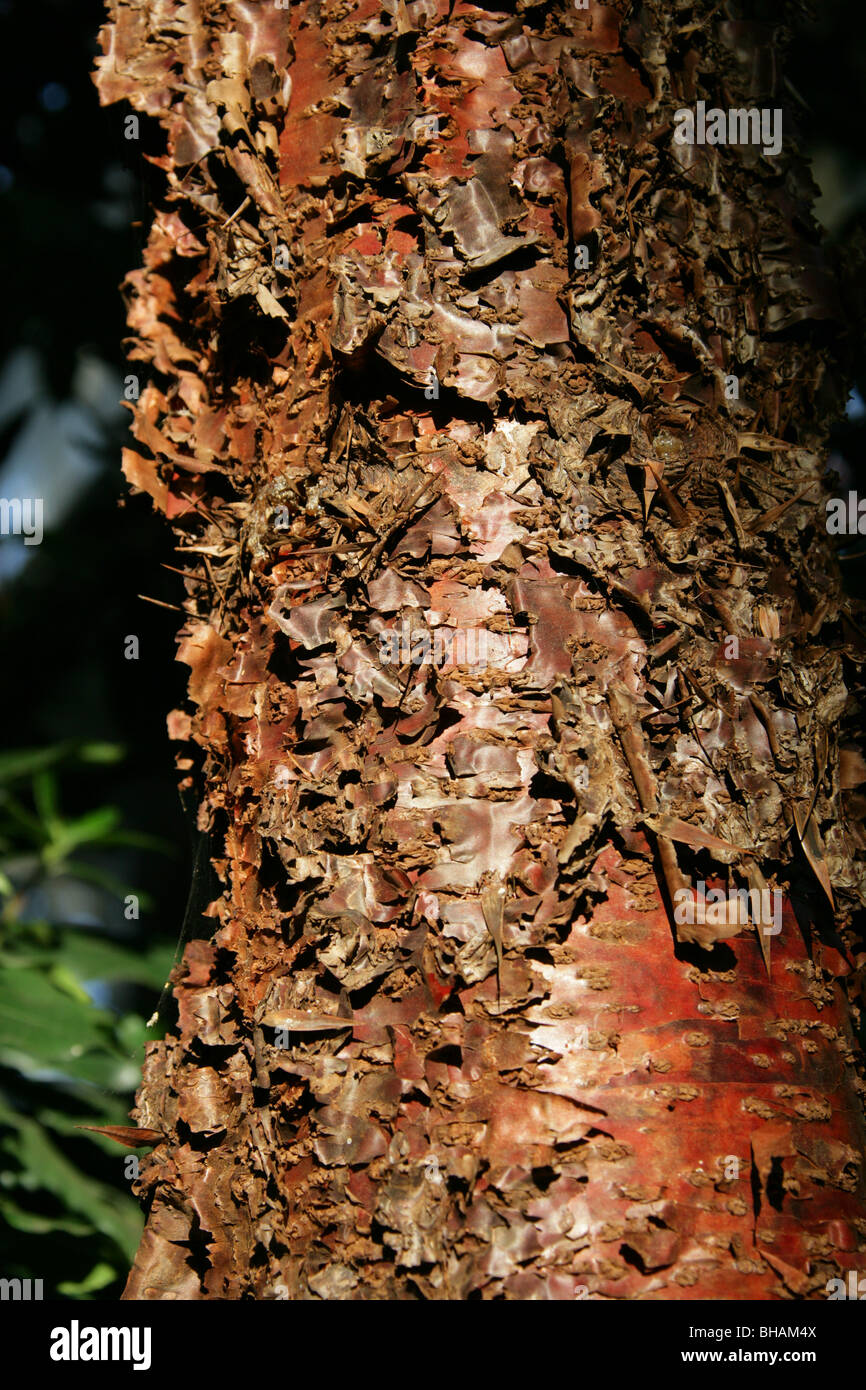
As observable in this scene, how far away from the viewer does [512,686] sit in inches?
38.7

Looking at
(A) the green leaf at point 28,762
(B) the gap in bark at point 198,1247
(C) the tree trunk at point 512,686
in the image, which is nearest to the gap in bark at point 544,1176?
(C) the tree trunk at point 512,686

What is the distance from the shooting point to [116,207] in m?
2.86

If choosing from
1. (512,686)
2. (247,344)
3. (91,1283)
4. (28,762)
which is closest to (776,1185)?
(512,686)

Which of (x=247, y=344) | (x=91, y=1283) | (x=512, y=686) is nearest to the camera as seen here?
(x=512, y=686)

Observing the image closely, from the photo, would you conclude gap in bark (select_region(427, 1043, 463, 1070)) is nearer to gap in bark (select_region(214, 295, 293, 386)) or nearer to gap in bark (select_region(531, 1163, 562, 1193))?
gap in bark (select_region(531, 1163, 562, 1193))

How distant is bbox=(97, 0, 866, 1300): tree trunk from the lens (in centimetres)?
89

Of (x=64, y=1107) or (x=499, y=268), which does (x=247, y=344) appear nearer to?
(x=499, y=268)

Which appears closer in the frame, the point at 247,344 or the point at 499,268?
the point at 499,268

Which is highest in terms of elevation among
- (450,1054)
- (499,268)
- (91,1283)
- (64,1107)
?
(499,268)

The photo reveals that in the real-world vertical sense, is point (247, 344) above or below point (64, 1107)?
above

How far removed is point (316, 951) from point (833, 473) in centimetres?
75

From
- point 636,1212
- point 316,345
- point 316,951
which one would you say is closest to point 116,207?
point 316,345

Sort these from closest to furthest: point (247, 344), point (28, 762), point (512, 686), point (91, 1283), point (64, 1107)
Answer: point (512, 686) < point (247, 344) < point (91, 1283) < point (64, 1107) < point (28, 762)

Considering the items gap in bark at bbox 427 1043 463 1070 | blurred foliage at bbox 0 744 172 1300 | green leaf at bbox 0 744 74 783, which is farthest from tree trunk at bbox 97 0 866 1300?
green leaf at bbox 0 744 74 783
